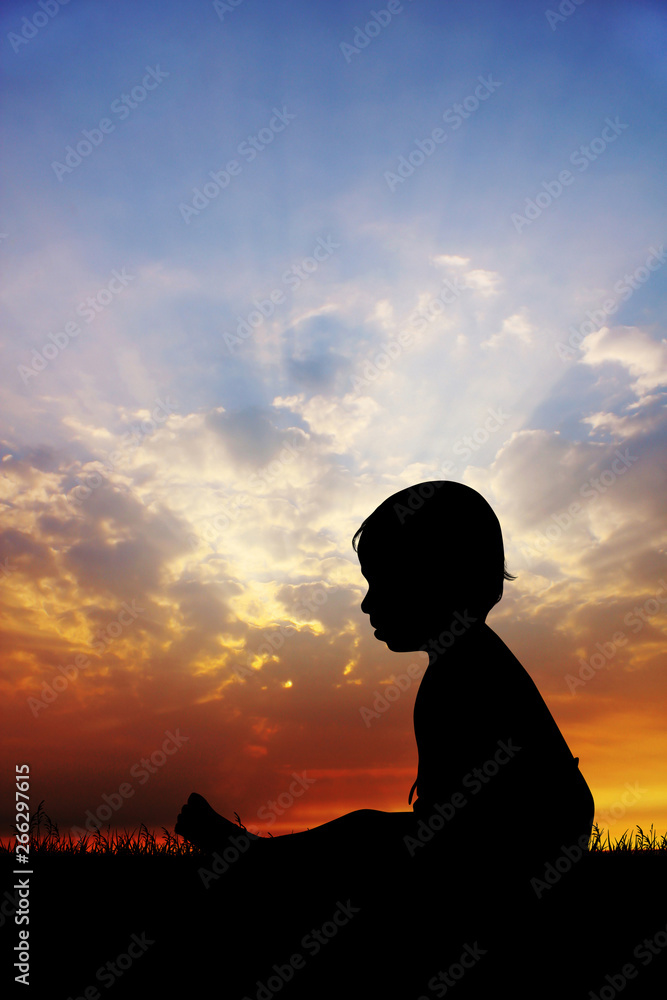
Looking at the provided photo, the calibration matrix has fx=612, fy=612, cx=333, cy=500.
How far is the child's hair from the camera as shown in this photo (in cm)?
214

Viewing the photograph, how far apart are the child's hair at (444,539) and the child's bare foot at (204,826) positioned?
0.95 m

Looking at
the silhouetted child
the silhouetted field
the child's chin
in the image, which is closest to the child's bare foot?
the silhouetted child

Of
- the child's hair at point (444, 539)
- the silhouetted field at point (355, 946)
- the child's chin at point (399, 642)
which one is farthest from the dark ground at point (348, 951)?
the child's hair at point (444, 539)

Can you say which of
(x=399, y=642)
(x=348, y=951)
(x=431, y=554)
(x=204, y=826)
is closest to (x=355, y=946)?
(x=348, y=951)

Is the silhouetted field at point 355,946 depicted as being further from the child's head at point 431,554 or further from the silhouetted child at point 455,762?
the child's head at point 431,554

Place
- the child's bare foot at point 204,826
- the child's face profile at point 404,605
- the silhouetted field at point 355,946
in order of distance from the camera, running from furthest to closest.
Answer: the child's face profile at point 404,605 < the child's bare foot at point 204,826 < the silhouetted field at point 355,946

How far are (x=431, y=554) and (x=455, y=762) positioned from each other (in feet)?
2.26

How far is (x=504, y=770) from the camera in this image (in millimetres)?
1656

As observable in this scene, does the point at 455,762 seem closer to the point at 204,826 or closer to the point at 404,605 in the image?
the point at 404,605

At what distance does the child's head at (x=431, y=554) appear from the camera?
2.11 meters

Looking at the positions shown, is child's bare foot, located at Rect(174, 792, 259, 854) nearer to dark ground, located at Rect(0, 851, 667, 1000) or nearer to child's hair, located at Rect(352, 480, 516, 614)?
dark ground, located at Rect(0, 851, 667, 1000)

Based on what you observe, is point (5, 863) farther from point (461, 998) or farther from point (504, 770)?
point (504, 770)

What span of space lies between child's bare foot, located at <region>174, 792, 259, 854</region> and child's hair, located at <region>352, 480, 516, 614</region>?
95 centimetres

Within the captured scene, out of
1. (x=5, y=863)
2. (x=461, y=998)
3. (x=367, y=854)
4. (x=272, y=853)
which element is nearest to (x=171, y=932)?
(x=272, y=853)
